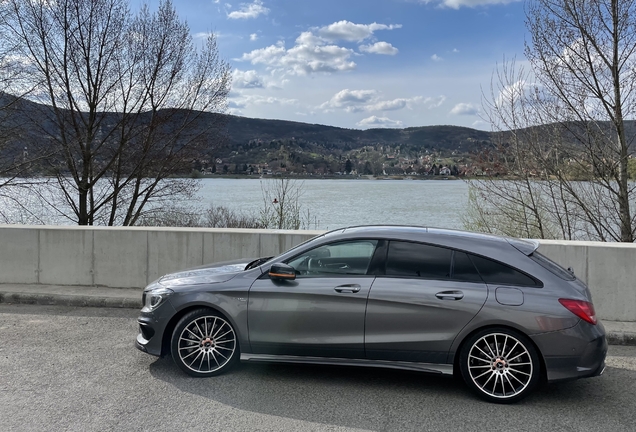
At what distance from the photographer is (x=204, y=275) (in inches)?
203

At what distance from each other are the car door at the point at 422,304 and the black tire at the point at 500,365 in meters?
0.21

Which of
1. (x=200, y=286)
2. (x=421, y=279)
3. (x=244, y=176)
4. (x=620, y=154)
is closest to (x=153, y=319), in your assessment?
(x=200, y=286)

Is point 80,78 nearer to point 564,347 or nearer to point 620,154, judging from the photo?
point 620,154

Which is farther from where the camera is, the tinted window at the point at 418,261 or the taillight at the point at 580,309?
the tinted window at the point at 418,261

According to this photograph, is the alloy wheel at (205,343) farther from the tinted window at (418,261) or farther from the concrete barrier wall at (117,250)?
the concrete barrier wall at (117,250)

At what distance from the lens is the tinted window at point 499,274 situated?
14.7 feet

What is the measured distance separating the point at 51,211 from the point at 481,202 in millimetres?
15446

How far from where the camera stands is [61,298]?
7895 millimetres

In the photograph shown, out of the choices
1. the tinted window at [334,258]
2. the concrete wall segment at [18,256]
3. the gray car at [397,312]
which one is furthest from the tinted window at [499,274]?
the concrete wall segment at [18,256]

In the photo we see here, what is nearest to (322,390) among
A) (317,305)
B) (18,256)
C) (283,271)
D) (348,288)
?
(317,305)

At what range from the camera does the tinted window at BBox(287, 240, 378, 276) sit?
4.84 meters

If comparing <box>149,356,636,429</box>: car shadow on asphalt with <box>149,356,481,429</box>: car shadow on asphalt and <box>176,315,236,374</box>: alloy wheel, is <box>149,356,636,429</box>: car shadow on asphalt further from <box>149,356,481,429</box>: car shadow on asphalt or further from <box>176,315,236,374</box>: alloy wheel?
<box>176,315,236,374</box>: alloy wheel

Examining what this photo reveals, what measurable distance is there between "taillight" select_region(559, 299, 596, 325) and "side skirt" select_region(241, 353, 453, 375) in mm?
1088

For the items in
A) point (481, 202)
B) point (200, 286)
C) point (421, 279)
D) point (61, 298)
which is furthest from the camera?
point (481, 202)
